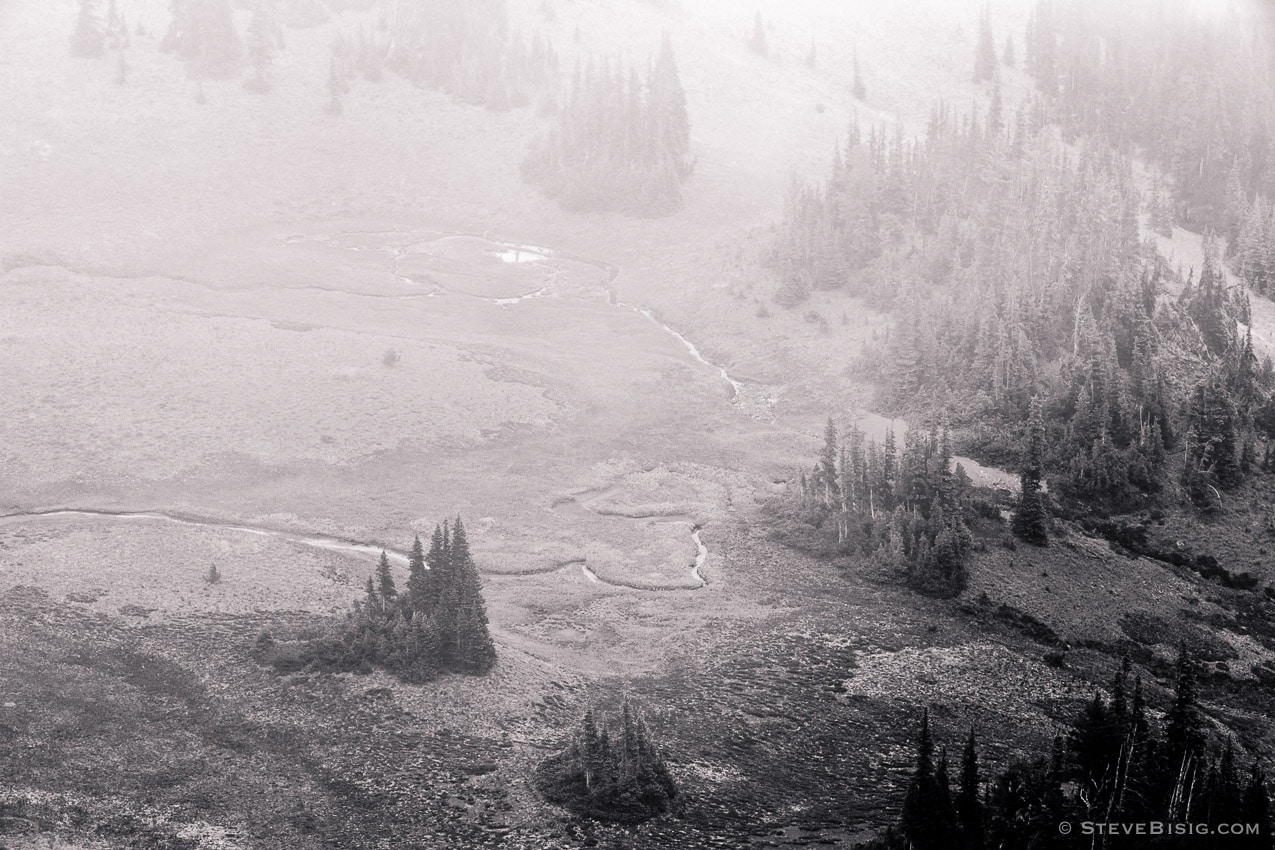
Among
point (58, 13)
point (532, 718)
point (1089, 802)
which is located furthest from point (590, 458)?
point (58, 13)

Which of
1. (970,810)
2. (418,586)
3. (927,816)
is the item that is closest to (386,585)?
(418,586)

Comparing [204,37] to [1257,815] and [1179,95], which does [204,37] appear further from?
→ [1257,815]

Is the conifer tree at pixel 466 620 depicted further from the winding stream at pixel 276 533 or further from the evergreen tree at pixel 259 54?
the evergreen tree at pixel 259 54

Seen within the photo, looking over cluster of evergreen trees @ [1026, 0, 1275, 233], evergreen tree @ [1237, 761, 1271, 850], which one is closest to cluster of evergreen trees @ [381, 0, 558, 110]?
cluster of evergreen trees @ [1026, 0, 1275, 233]

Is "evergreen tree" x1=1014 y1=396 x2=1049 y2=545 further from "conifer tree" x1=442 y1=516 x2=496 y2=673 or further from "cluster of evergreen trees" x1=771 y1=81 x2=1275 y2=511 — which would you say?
"conifer tree" x1=442 y1=516 x2=496 y2=673

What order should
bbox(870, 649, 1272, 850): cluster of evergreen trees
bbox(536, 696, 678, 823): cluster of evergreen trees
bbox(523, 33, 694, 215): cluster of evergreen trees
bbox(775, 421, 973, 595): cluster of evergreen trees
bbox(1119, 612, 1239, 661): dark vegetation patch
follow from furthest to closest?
bbox(523, 33, 694, 215): cluster of evergreen trees < bbox(775, 421, 973, 595): cluster of evergreen trees < bbox(1119, 612, 1239, 661): dark vegetation patch < bbox(536, 696, 678, 823): cluster of evergreen trees < bbox(870, 649, 1272, 850): cluster of evergreen trees

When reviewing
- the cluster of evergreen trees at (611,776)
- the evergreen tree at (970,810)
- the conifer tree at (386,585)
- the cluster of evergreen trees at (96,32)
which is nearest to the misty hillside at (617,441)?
the evergreen tree at (970,810)
